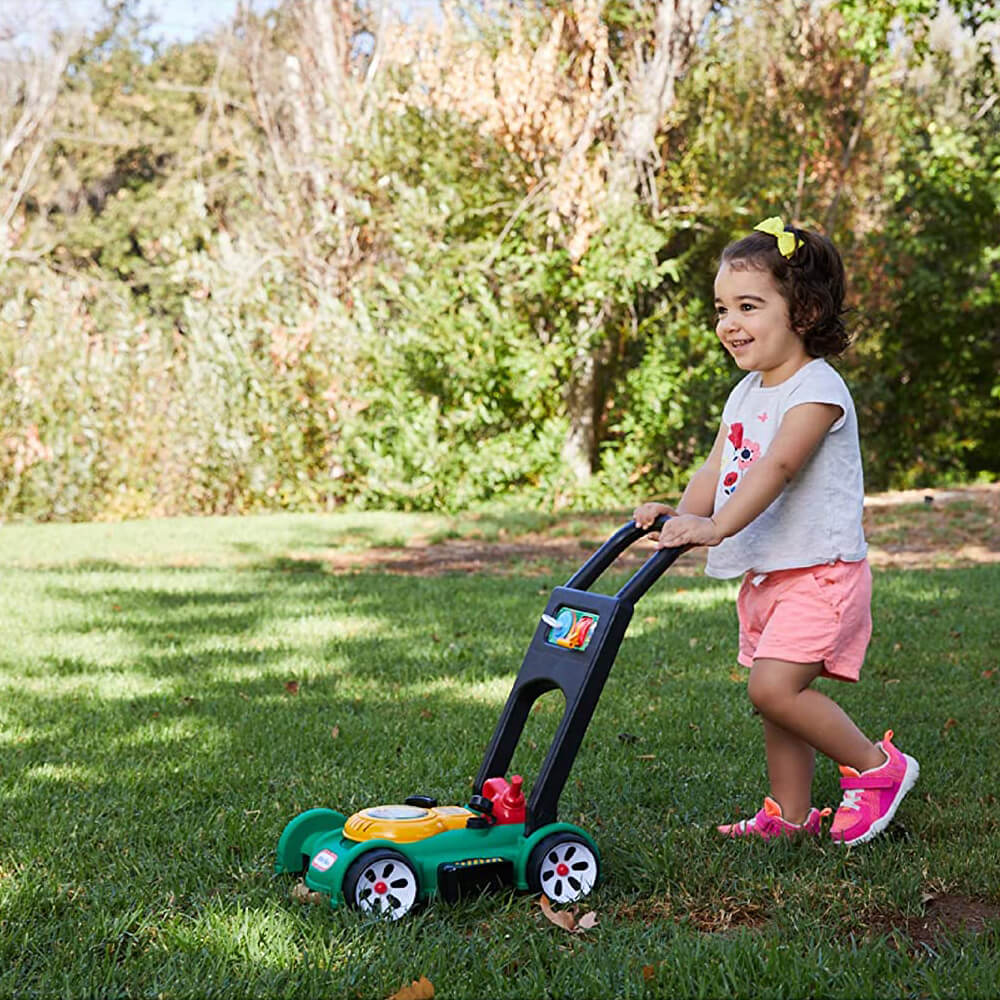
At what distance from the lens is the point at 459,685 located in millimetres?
4645

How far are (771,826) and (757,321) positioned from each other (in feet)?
3.91

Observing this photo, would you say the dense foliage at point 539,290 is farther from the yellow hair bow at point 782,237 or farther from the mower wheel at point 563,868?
the mower wheel at point 563,868

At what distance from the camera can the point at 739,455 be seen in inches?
122

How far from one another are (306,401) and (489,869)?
974cm

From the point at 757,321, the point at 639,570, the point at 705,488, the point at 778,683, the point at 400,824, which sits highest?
the point at 757,321

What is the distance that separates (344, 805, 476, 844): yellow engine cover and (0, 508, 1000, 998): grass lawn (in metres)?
0.15

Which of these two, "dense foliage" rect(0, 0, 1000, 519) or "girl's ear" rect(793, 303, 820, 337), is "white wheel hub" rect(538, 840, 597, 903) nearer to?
"girl's ear" rect(793, 303, 820, 337)

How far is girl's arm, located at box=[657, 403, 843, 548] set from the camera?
2.79 m

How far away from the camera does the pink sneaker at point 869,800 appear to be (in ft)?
9.74

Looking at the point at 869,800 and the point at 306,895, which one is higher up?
the point at 869,800

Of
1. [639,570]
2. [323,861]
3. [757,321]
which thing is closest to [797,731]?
[639,570]

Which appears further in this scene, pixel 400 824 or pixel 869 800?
pixel 869 800

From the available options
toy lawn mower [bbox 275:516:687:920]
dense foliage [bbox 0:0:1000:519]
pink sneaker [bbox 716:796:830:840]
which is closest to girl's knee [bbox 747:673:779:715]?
pink sneaker [bbox 716:796:830:840]

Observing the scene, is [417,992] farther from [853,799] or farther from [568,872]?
[853,799]
